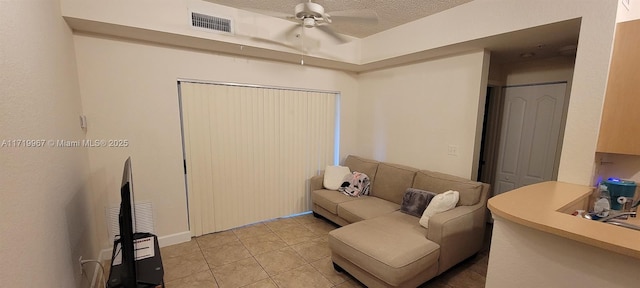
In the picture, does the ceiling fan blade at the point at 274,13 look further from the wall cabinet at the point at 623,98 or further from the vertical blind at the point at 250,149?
the wall cabinet at the point at 623,98

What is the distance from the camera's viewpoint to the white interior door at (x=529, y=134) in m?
3.05

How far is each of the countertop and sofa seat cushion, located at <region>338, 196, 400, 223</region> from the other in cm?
147

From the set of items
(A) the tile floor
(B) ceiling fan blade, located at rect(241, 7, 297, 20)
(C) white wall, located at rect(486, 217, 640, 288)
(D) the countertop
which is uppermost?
(B) ceiling fan blade, located at rect(241, 7, 297, 20)

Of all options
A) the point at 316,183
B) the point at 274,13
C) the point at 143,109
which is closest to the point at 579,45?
the point at 274,13

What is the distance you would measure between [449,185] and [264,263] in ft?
7.07

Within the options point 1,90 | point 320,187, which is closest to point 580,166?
point 320,187

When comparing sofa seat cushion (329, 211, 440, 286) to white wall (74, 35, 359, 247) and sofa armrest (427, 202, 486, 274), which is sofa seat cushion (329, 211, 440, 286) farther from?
white wall (74, 35, 359, 247)

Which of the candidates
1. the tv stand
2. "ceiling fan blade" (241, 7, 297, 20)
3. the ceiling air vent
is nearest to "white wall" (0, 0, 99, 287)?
the tv stand

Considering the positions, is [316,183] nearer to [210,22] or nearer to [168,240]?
[168,240]

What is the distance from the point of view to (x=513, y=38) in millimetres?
2398

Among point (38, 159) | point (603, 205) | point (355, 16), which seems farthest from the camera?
point (355, 16)

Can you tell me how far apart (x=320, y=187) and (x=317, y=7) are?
97.6 inches

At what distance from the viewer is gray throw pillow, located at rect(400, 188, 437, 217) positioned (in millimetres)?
2739

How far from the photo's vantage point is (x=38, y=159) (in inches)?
52.4
